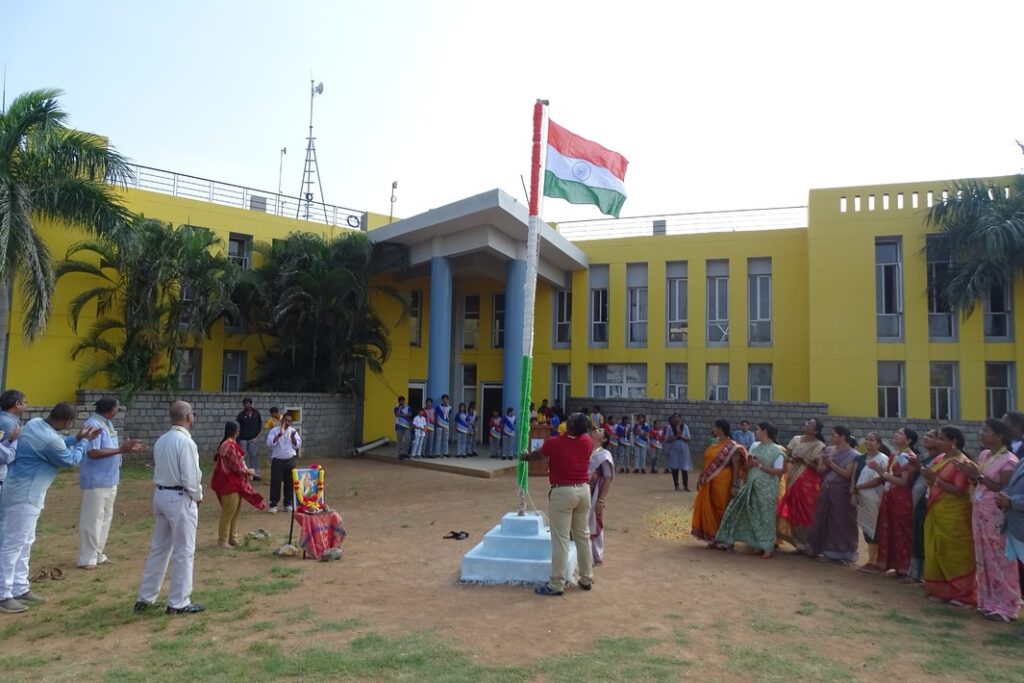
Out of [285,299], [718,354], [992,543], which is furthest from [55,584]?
[718,354]

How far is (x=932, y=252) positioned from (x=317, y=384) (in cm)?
1570

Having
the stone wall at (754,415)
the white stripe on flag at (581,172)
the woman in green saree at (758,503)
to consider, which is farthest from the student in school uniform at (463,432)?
the white stripe on flag at (581,172)

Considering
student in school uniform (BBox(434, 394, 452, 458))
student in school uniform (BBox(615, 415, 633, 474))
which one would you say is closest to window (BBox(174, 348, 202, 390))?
student in school uniform (BBox(434, 394, 452, 458))

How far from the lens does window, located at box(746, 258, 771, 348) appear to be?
64.5ft

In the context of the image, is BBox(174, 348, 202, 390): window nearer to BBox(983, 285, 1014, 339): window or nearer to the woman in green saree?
the woman in green saree

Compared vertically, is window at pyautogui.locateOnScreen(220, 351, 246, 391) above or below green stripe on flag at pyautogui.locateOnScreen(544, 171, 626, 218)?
below

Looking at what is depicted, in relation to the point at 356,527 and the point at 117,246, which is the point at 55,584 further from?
the point at 117,246

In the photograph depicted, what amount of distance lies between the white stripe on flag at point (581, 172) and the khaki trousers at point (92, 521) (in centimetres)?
536

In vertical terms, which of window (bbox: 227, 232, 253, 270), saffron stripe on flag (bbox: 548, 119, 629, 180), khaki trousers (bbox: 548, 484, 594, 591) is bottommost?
khaki trousers (bbox: 548, 484, 594, 591)

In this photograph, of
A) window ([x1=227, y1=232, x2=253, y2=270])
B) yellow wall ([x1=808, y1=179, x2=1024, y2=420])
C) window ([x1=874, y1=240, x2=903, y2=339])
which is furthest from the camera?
window ([x1=227, y1=232, x2=253, y2=270])

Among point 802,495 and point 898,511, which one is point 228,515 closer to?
point 802,495

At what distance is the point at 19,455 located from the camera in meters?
5.41

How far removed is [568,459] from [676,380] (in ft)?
50.5

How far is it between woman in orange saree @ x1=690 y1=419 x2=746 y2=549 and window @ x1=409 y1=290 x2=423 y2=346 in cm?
1461
